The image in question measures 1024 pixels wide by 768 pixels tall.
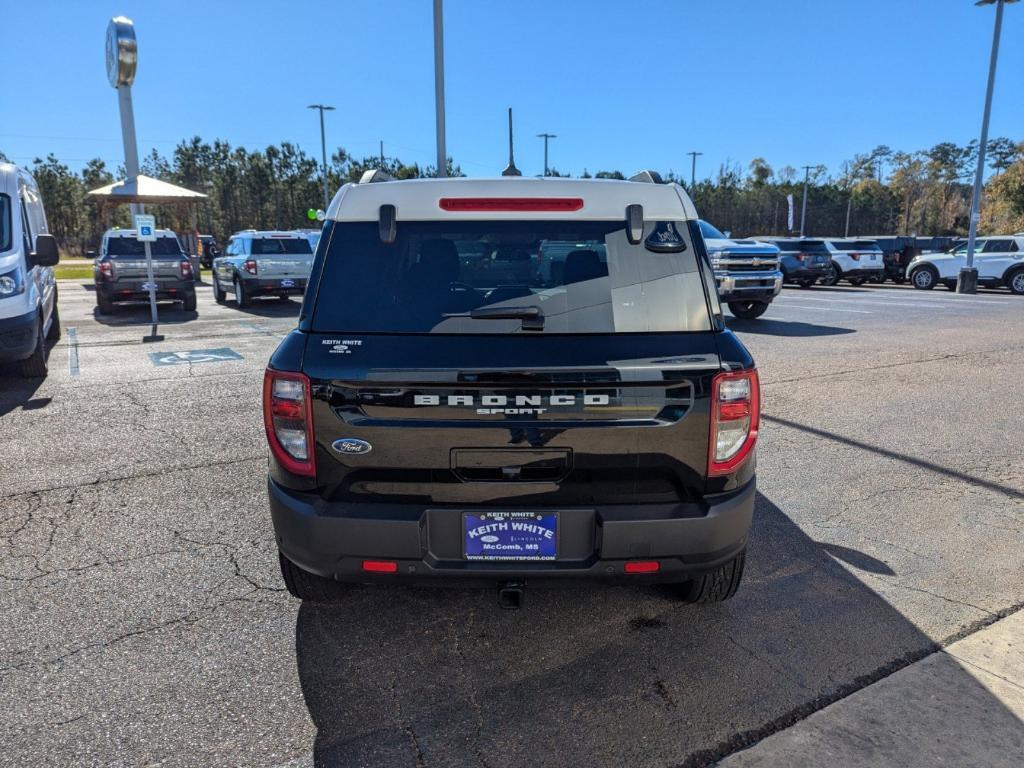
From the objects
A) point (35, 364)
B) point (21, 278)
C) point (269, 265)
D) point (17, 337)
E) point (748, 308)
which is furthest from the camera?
point (269, 265)

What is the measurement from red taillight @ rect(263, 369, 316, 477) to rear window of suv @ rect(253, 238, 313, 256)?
52.9 ft

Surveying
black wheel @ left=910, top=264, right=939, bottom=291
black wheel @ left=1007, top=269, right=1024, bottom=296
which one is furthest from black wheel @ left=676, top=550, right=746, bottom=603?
black wheel @ left=910, top=264, right=939, bottom=291

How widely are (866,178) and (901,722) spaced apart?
370 ft

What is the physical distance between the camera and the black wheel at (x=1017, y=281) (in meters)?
21.8

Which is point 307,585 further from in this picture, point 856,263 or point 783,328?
point 856,263

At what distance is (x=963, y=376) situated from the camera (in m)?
8.83

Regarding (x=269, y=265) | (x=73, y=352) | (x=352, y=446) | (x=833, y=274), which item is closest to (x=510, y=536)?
(x=352, y=446)

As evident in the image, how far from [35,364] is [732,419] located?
8.79 meters

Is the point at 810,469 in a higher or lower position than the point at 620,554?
lower

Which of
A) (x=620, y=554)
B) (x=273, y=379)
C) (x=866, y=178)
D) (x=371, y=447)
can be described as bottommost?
(x=620, y=554)

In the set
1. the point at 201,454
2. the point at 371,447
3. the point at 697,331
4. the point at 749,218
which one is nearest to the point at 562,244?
the point at 697,331

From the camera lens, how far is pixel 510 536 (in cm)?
259

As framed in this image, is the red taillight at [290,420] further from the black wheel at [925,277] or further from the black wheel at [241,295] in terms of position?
the black wheel at [925,277]

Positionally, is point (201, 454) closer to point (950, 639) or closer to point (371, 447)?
point (371, 447)
